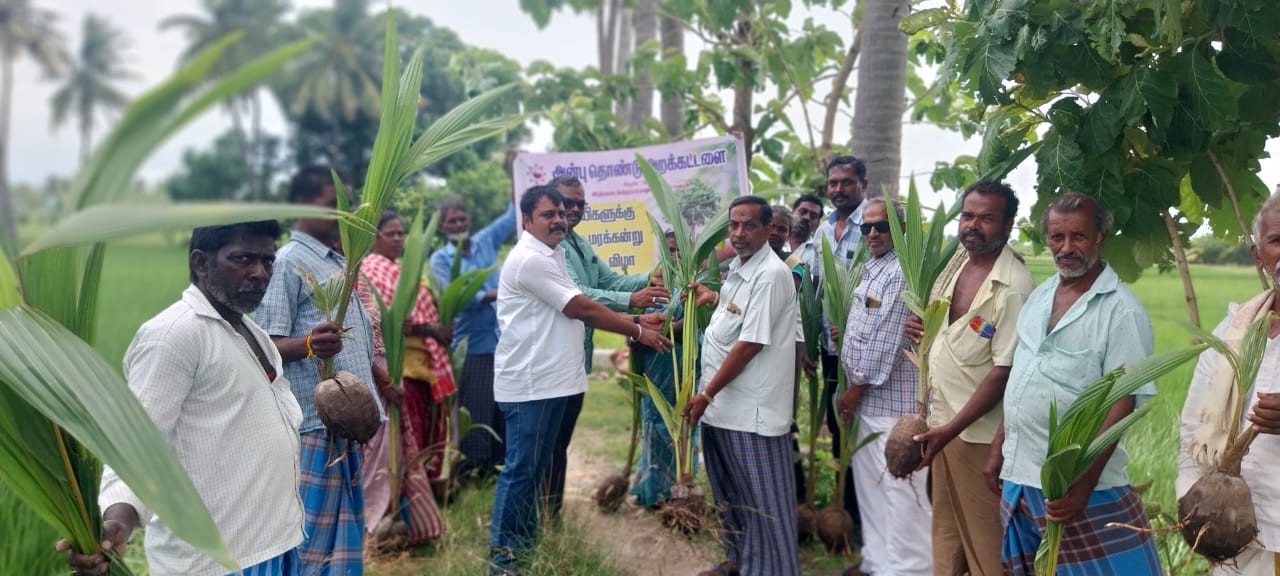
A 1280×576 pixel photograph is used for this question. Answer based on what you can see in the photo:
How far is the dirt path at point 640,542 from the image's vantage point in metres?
4.08

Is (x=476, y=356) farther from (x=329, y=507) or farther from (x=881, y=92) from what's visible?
(x=881, y=92)

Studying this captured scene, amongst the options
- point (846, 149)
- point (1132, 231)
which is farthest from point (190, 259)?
point (846, 149)

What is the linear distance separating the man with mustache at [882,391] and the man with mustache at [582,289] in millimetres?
851

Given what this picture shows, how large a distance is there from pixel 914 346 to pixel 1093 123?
3.80 ft

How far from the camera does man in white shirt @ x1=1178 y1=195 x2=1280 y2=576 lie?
7.70 ft

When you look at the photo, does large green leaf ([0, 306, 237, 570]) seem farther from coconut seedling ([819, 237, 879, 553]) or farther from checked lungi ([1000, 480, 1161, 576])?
coconut seedling ([819, 237, 879, 553])

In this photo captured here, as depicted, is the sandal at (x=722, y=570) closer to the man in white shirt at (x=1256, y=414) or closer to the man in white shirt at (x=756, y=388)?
the man in white shirt at (x=756, y=388)

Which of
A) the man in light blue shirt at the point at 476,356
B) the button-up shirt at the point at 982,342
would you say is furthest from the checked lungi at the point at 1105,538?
the man in light blue shirt at the point at 476,356

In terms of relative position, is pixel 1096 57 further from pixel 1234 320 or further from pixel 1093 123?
pixel 1234 320

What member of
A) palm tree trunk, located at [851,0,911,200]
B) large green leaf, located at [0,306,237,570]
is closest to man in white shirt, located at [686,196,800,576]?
palm tree trunk, located at [851,0,911,200]

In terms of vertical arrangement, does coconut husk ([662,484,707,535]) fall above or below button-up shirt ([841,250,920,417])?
below

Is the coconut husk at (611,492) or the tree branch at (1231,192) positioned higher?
the tree branch at (1231,192)

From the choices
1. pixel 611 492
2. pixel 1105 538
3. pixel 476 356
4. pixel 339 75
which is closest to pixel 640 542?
pixel 611 492

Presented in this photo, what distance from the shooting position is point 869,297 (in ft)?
12.1
